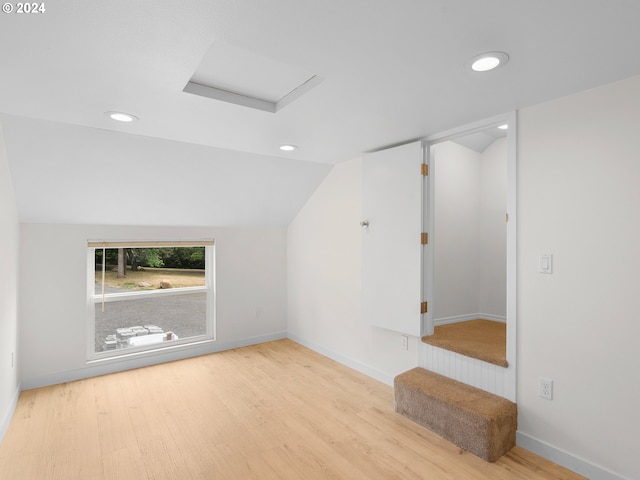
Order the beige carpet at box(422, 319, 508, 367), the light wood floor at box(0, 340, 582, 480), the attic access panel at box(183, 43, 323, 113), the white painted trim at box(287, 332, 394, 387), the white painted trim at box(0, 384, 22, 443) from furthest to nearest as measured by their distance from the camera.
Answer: the white painted trim at box(287, 332, 394, 387), the beige carpet at box(422, 319, 508, 367), the white painted trim at box(0, 384, 22, 443), the light wood floor at box(0, 340, 582, 480), the attic access panel at box(183, 43, 323, 113)

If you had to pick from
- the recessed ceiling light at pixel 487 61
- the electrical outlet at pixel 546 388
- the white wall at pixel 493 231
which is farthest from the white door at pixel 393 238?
the white wall at pixel 493 231

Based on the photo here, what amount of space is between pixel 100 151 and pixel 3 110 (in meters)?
0.64

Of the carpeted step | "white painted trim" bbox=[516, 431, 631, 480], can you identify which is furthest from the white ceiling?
"white painted trim" bbox=[516, 431, 631, 480]

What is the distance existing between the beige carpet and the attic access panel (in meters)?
2.08

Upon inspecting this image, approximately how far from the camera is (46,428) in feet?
8.24

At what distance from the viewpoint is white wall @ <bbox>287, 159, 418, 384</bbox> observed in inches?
133

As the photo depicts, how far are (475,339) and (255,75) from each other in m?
2.59

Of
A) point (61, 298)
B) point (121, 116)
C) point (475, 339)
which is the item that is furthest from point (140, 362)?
point (475, 339)

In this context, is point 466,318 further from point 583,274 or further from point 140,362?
point 140,362

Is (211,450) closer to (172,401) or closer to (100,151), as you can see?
(172,401)

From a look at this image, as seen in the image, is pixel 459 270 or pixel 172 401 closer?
pixel 172 401

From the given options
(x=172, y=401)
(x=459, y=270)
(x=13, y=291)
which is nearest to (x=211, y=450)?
(x=172, y=401)

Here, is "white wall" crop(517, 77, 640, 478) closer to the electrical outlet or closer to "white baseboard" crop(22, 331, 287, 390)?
the electrical outlet

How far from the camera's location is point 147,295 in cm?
388
